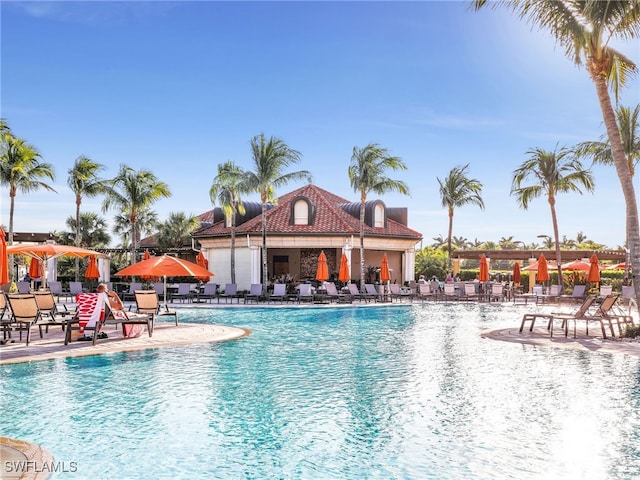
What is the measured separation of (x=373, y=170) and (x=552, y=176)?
10.1m

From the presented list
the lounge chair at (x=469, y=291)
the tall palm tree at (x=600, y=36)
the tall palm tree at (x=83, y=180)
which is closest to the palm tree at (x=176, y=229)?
the tall palm tree at (x=83, y=180)

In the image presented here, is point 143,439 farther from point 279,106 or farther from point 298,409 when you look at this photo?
point 279,106

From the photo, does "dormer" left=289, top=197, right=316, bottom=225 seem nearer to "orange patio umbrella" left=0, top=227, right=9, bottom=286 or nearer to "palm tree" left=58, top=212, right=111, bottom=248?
"palm tree" left=58, top=212, right=111, bottom=248

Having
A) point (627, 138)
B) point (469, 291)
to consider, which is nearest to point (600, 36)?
point (627, 138)

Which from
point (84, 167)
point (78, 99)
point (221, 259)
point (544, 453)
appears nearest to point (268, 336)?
point (544, 453)

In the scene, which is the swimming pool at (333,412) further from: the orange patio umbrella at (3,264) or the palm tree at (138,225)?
the palm tree at (138,225)

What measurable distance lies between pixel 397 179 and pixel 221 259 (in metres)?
12.8

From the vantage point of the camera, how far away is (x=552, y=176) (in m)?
30.9

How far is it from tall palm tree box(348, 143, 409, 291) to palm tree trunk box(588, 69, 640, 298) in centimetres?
1594

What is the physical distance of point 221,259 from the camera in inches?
1411

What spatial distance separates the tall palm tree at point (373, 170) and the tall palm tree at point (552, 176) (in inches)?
279

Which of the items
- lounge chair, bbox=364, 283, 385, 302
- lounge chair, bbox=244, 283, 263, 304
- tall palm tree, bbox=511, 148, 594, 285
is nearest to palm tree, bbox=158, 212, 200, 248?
lounge chair, bbox=244, 283, 263, 304

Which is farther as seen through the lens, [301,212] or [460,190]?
[460,190]

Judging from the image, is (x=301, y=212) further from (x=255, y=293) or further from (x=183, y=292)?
(x=183, y=292)
